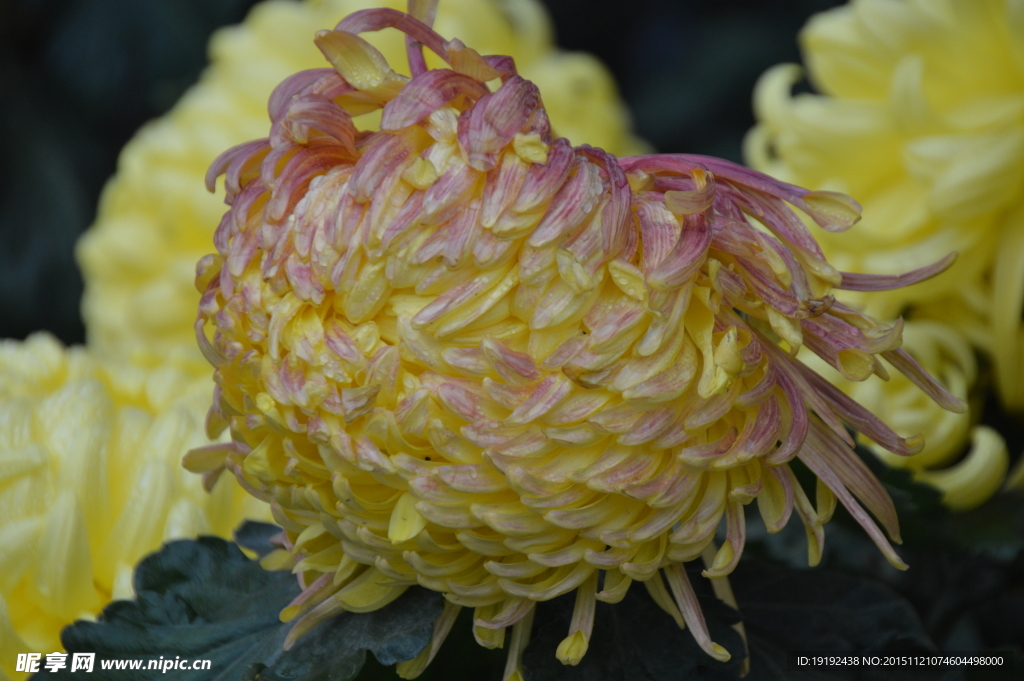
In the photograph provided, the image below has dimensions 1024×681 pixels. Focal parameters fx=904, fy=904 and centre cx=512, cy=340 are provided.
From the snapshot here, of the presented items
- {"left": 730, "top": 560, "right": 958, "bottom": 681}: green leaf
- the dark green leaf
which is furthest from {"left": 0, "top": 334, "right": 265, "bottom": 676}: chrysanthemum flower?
{"left": 730, "top": 560, "right": 958, "bottom": 681}: green leaf

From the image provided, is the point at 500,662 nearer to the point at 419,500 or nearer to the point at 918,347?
the point at 419,500

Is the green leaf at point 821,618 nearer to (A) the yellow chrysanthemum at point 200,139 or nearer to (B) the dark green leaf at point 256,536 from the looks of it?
(B) the dark green leaf at point 256,536

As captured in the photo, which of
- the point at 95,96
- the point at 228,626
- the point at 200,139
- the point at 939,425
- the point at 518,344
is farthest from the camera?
the point at 95,96

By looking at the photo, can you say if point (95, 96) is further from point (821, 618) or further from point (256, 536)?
point (821, 618)

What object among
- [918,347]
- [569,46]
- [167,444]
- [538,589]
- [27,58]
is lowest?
[918,347]

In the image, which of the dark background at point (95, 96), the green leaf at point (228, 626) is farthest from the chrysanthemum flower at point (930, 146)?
the dark background at point (95, 96)

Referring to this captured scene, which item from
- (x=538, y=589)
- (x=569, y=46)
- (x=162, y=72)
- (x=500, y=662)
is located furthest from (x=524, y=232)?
(x=569, y=46)

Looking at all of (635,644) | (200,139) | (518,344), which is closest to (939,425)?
(635,644)
